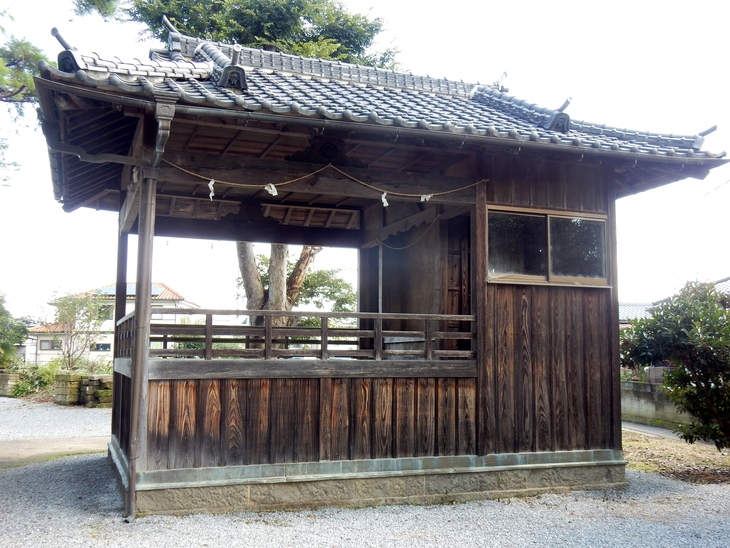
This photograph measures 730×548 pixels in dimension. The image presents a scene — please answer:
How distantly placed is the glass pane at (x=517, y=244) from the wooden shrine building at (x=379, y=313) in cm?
2

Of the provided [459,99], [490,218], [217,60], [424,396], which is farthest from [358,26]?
[424,396]

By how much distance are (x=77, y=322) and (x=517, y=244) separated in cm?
1880

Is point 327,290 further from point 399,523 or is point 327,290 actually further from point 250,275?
point 399,523

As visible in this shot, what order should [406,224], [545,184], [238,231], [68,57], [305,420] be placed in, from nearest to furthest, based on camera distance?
[68,57], [305,420], [545,184], [406,224], [238,231]

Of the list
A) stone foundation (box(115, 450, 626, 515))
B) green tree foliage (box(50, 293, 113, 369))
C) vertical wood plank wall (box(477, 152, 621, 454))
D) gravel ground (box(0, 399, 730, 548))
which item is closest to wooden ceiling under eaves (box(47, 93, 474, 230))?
vertical wood plank wall (box(477, 152, 621, 454))

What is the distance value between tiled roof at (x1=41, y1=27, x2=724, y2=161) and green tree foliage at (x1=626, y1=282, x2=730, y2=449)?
2204 millimetres

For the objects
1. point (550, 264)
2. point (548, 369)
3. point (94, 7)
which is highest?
point (94, 7)

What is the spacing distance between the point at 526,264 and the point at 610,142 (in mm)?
1606

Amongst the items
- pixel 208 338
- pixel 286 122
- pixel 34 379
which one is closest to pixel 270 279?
pixel 34 379

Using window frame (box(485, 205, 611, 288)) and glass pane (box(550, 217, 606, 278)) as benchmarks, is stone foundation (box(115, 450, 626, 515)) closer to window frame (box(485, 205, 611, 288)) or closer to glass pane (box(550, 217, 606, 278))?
window frame (box(485, 205, 611, 288))

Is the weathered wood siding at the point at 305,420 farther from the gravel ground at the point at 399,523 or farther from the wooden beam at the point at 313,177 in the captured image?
the wooden beam at the point at 313,177

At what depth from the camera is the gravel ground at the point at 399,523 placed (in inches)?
216

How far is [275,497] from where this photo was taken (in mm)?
6422

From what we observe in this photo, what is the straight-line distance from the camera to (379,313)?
7535 mm
